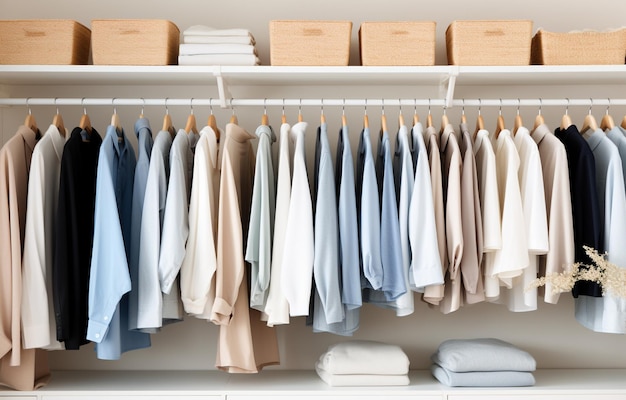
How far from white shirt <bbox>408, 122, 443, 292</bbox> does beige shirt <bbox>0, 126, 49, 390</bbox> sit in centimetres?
137

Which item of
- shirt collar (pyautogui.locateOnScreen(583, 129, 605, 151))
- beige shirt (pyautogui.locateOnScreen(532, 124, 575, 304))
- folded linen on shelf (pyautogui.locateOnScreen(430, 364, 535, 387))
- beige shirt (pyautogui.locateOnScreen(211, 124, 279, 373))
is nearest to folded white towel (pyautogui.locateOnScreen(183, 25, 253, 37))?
beige shirt (pyautogui.locateOnScreen(211, 124, 279, 373))

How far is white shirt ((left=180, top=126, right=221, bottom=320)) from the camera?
225cm

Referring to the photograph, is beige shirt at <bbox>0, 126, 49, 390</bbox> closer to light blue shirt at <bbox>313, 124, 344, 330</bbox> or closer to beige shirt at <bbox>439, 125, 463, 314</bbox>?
light blue shirt at <bbox>313, 124, 344, 330</bbox>

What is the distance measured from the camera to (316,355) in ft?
9.19

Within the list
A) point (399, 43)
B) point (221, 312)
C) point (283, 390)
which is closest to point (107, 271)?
point (221, 312)

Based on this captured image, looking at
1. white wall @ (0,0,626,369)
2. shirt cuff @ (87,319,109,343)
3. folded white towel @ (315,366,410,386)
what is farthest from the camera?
white wall @ (0,0,626,369)

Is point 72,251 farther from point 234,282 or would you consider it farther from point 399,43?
point 399,43

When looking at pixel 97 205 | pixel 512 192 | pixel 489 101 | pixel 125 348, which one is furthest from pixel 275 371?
pixel 489 101

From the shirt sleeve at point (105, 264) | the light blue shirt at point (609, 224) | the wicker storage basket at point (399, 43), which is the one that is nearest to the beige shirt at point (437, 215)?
the wicker storage basket at point (399, 43)

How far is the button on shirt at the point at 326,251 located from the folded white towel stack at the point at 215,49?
1.57ft

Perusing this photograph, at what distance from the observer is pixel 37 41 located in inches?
96.7

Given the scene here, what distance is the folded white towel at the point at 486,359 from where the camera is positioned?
7.82ft

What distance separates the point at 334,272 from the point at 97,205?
2.81 feet

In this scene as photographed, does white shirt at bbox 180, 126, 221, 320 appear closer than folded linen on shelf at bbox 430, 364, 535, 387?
Yes
